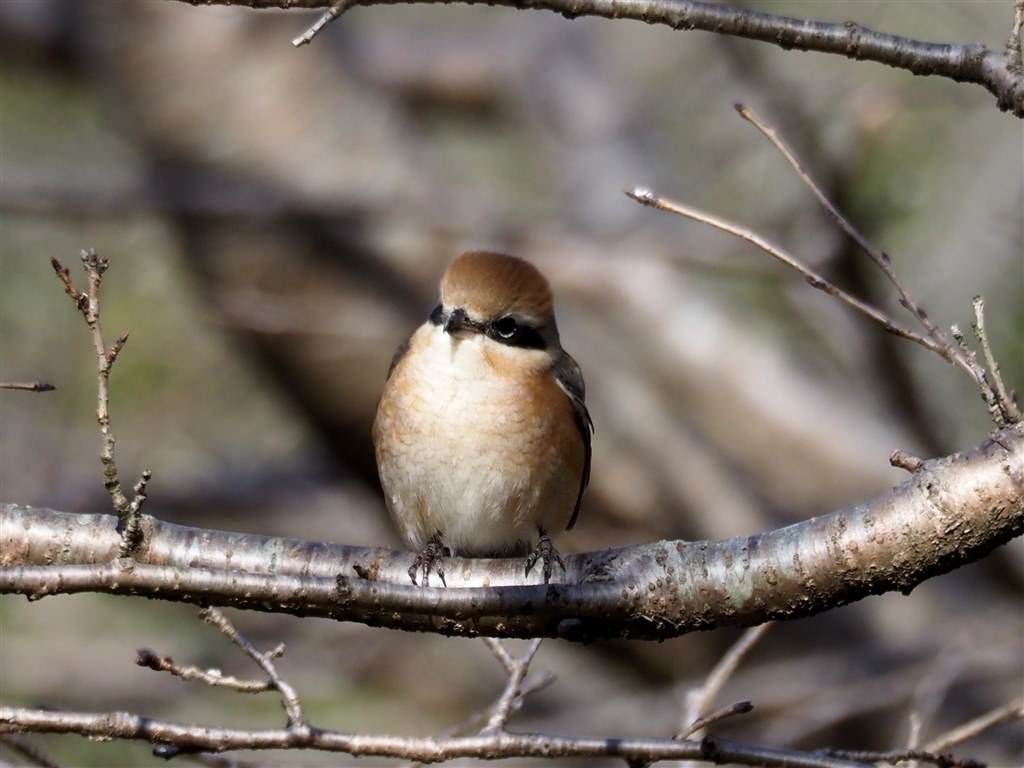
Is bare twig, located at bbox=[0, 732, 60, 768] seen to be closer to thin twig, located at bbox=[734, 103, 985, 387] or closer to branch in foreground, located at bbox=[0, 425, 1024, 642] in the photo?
branch in foreground, located at bbox=[0, 425, 1024, 642]

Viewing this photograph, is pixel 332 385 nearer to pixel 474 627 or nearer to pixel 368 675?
pixel 368 675

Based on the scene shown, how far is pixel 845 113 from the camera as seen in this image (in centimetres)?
695

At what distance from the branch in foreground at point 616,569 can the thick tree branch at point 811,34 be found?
828 millimetres

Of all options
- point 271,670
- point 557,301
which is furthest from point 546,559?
point 557,301

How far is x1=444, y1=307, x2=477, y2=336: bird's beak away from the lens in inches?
183

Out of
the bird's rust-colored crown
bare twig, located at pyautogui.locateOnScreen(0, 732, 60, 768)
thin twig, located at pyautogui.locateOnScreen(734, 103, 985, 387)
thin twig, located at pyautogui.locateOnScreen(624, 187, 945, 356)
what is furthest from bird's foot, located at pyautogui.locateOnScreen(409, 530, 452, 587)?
thin twig, located at pyautogui.locateOnScreen(734, 103, 985, 387)

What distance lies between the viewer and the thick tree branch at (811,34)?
2865mm

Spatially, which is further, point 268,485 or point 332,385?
point 268,485

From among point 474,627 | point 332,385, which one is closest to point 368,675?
point 332,385

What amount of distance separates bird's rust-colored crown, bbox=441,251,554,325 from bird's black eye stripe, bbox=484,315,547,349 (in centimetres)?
3

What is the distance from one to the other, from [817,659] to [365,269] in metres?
3.46

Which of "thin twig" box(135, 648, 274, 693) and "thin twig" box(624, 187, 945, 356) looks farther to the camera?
"thin twig" box(624, 187, 945, 356)

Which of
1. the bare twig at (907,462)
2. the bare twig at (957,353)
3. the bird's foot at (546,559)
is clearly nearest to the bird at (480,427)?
the bird's foot at (546,559)

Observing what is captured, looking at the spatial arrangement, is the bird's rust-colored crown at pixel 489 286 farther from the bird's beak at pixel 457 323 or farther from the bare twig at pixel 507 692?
the bare twig at pixel 507 692
